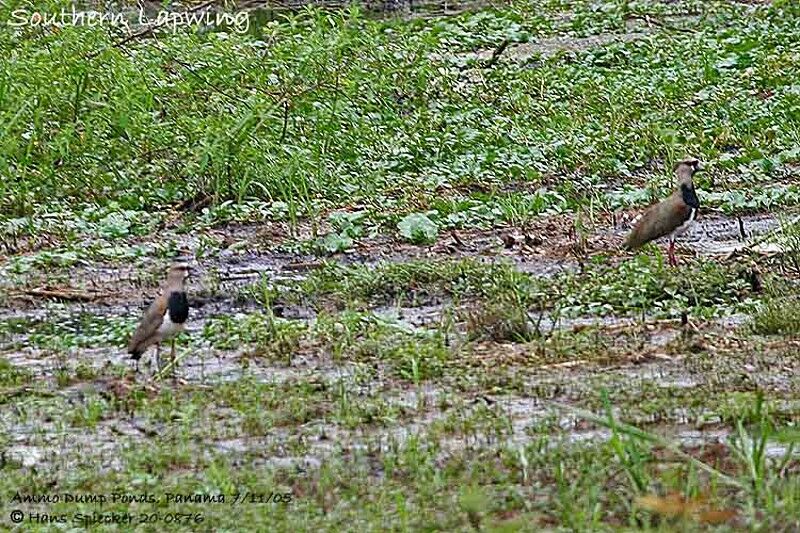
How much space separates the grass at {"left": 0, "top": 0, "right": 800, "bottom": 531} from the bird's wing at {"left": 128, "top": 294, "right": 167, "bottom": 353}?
0.17 m

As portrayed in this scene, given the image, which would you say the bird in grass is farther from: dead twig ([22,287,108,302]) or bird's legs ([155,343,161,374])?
dead twig ([22,287,108,302])

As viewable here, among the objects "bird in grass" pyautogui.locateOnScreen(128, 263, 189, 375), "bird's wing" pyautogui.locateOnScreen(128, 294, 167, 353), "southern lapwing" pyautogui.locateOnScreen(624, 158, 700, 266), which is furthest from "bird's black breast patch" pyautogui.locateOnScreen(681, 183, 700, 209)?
"bird's wing" pyautogui.locateOnScreen(128, 294, 167, 353)

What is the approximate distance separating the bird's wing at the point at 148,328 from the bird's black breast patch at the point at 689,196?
334 centimetres

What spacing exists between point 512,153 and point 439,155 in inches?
21.1

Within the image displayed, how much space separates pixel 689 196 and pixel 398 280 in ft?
5.90

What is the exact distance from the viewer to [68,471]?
6.10 meters

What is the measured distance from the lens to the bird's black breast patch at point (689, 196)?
946 centimetres

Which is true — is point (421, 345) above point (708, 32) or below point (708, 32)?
below

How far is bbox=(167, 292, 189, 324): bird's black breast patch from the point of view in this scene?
751 cm

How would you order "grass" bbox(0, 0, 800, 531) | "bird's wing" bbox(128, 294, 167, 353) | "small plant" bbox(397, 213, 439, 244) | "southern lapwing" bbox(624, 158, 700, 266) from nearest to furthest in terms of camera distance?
"grass" bbox(0, 0, 800, 531) < "bird's wing" bbox(128, 294, 167, 353) < "southern lapwing" bbox(624, 158, 700, 266) < "small plant" bbox(397, 213, 439, 244)

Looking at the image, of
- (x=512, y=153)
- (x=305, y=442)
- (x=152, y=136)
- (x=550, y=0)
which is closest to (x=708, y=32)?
(x=550, y=0)

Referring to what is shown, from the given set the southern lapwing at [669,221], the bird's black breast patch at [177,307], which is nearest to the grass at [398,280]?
the southern lapwing at [669,221]

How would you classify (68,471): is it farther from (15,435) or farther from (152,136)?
(152,136)

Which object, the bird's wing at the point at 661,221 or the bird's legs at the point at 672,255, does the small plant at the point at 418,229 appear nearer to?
the bird's wing at the point at 661,221
